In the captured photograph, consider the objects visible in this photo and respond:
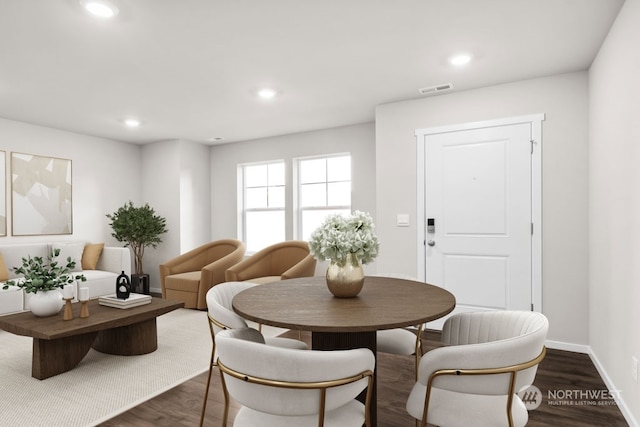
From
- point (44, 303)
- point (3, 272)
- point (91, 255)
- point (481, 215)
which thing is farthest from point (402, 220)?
point (3, 272)

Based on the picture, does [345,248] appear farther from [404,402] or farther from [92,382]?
[92,382]

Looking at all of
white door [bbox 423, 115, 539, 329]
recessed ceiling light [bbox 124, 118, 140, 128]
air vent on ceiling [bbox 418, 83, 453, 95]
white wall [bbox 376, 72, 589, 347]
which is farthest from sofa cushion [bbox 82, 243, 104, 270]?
white wall [bbox 376, 72, 589, 347]

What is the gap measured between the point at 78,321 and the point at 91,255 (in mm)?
2695

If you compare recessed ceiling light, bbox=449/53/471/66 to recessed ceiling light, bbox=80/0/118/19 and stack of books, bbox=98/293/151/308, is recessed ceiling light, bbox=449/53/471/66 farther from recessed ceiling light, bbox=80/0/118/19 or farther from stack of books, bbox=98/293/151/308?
stack of books, bbox=98/293/151/308

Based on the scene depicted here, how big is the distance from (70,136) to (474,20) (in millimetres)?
5448

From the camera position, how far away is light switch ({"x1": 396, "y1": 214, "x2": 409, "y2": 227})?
3957 millimetres

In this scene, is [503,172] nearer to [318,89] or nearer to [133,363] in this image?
[318,89]

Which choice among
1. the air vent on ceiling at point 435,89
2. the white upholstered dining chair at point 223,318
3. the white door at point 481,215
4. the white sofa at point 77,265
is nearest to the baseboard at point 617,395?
the white door at point 481,215

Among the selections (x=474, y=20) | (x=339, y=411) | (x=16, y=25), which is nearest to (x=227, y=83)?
(x=16, y=25)

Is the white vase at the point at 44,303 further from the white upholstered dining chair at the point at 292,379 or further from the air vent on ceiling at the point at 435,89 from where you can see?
the air vent on ceiling at the point at 435,89

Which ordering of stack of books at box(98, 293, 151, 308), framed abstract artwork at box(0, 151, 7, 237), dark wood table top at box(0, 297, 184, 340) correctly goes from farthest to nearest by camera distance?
framed abstract artwork at box(0, 151, 7, 237), stack of books at box(98, 293, 151, 308), dark wood table top at box(0, 297, 184, 340)

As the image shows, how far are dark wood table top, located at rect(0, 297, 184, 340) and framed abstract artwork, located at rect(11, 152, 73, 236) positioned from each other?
237cm

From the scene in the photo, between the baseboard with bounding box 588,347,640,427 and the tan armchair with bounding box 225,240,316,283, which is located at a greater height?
the tan armchair with bounding box 225,240,316,283

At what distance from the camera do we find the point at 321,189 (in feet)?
18.2
